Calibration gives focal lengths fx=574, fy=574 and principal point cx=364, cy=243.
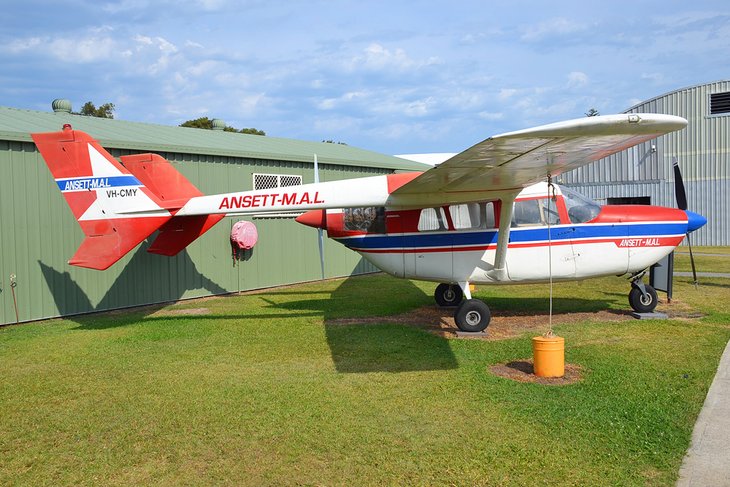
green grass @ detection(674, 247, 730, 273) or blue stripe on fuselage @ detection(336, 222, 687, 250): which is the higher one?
blue stripe on fuselage @ detection(336, 222, 687, 250)

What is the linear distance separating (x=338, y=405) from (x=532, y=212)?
6.08 metres

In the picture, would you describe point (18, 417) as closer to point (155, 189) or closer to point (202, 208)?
point (202, 208)

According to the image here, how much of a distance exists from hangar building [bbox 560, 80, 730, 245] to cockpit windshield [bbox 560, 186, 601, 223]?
76.9 feet

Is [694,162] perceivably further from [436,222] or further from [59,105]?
[59,105]

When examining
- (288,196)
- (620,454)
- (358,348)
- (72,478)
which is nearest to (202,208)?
(288,196)

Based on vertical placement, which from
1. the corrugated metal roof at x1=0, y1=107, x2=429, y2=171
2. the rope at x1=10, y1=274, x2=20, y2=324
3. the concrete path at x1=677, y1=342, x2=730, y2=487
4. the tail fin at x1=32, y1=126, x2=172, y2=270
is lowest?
the concrete path at x1=677, y1=342, x2=730, y2=487

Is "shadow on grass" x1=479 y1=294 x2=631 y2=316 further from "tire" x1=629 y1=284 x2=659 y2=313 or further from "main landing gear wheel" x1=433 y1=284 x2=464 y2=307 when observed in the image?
"main landing gear wheel" x1=433 y1=284 x2=464 y2=307

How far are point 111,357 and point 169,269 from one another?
5924mm

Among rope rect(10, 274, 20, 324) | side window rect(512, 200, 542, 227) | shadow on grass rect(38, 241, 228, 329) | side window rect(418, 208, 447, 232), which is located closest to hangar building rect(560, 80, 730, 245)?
side window rect(512, 200, 542, 227)

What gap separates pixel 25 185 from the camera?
40.9 ft

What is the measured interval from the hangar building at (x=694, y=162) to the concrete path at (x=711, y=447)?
91.4 feet

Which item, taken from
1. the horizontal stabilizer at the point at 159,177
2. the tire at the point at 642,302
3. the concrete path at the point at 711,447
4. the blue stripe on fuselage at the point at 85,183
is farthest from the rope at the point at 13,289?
the tire at the point at 642,302

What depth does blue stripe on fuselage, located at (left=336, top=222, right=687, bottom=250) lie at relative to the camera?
429 inches

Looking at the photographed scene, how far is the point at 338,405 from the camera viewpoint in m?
6.76
